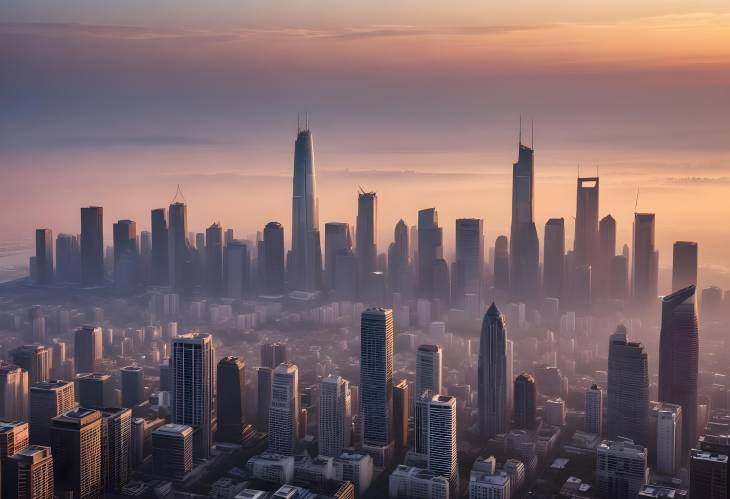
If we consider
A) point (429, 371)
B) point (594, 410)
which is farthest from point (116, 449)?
point (594, 410)

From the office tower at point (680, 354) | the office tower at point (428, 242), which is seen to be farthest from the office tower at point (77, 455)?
the office tower at point (428, 242)

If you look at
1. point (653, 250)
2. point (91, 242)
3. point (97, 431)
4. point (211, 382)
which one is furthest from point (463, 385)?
point (91, 242)

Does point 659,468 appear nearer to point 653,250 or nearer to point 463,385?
point 463,385

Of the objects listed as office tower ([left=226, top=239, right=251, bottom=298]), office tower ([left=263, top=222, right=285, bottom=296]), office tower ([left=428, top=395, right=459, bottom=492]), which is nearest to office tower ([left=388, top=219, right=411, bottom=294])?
office tower ([left=263, top=222, right=285, bottom=296])

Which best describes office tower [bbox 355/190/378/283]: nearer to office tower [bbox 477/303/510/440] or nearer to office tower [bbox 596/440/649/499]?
office tower [bbox 477/303/510/440]

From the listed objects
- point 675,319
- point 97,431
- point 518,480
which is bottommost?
point 518,480

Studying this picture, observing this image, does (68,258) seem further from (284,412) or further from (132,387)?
(284,412)

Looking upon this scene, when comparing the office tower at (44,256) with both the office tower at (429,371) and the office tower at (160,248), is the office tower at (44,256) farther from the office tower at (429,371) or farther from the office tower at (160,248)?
the office tower at (429,371)
